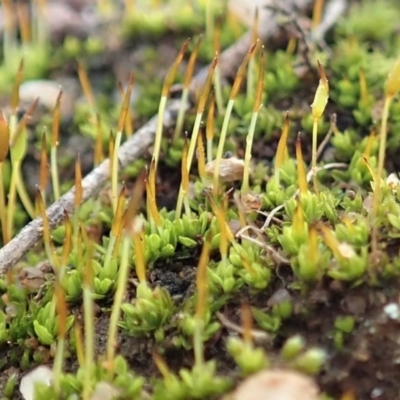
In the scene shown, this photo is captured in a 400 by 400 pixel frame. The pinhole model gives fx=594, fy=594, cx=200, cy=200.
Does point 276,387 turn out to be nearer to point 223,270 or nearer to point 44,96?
point 223,270

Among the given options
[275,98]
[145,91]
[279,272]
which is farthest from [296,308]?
[145,91]

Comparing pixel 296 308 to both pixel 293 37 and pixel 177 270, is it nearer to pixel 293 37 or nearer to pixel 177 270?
pixel 177 270

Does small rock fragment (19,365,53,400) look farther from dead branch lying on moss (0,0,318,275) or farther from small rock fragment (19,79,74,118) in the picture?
small rock fragment (19,79,74,118)

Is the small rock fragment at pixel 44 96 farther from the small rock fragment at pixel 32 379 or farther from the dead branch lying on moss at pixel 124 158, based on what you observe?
the small rock fragment at pixel 32 379

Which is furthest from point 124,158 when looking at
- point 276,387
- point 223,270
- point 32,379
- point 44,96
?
point 276,387

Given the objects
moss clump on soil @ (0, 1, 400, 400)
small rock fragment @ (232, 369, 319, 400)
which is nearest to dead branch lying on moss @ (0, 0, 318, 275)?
moss clump on soil @ (0, 1, 400, 400)

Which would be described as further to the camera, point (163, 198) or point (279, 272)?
point (163, 198)
